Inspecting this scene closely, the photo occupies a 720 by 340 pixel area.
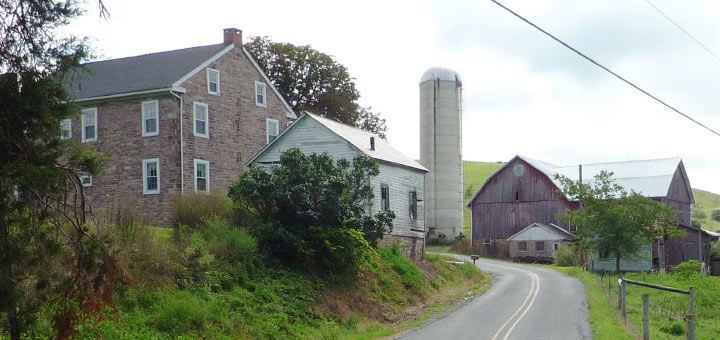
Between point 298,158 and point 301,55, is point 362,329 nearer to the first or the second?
point 298,158

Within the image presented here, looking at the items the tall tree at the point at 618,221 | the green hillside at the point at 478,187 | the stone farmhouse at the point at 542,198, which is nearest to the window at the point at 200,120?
the tall tree at the point at 618,221

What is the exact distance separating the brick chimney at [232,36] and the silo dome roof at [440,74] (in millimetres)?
31283

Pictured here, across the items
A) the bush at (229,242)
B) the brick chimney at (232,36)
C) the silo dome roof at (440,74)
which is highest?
the silo dome roof at (440,74)

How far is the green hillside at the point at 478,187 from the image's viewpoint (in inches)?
4194

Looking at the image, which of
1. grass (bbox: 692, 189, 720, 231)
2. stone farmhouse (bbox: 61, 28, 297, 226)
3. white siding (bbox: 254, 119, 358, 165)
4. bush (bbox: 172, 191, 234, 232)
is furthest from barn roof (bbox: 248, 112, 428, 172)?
grass (bbox: 692, 189, 720, 231)

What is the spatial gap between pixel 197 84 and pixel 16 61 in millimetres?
27440

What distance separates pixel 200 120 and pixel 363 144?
8.55 m

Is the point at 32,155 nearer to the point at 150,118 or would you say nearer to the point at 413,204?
the point at 150,118

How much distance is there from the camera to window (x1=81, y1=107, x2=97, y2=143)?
36938 millimetres

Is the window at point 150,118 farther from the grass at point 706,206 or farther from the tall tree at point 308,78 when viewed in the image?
the grass at point 706,206

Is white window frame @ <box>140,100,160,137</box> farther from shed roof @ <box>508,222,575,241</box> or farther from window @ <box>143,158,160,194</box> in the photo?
shed roof @ <box>508,222,575,241</box>

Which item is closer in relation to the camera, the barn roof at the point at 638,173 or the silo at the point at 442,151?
the barn roof at the point at 638,173

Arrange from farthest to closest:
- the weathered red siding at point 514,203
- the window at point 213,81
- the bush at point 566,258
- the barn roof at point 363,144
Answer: the weathered red siding at point 514,203 → the bush at point 566,258 → the window at point 213,81 → the barn roof at point 363,144

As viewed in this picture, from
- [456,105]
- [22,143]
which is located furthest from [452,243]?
[22,143]
